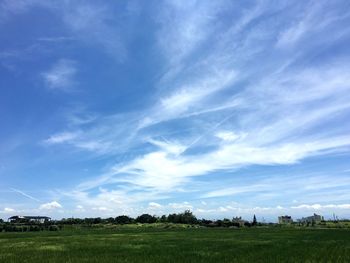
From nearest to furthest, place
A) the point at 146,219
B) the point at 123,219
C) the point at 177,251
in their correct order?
the point at 177,251 → the point at 146,219 → the point at 123,219

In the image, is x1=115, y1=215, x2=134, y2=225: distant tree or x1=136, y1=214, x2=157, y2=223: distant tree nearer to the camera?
x1=136, y1=214, x2=157, y2=223: distant tree

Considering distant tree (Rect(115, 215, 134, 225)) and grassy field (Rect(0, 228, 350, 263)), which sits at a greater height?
distant tree (Rect(115, 215, 134, 225))

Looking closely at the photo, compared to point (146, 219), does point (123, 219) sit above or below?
above

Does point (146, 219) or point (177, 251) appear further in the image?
point (146, 219)

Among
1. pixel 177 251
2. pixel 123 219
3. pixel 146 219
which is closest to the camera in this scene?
pixel 177 251

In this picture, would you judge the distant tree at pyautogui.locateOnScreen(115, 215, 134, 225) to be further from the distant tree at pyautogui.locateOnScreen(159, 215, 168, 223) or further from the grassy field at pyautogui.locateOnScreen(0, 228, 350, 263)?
the grassy field at pyautogui.locateOnScreen(0, 228, 350, 263)

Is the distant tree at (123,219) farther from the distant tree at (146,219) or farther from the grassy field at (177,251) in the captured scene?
the grassy field at (177,251)

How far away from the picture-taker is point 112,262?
91.1 ft

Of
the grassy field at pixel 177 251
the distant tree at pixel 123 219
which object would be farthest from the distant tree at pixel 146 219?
the grassy field at pixel 177 251

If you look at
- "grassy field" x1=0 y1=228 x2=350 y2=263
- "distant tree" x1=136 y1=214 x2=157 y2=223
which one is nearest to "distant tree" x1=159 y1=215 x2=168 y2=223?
"distant tree" x1=136 y1=214 x2=157 y2=223

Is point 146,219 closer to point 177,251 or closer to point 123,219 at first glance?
point 123,219

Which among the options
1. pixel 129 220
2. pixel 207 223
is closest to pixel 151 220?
pixel 129 220

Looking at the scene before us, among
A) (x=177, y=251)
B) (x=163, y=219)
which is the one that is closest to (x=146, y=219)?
(x=163, y=219)

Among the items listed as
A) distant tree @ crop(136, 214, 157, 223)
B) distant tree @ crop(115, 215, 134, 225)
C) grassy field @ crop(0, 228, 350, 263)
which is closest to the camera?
grassy field @ crop(0, 228, 350, 263)
